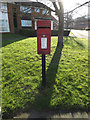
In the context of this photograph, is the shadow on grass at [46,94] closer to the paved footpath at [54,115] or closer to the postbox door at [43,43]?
the paved footpath at [54,115]

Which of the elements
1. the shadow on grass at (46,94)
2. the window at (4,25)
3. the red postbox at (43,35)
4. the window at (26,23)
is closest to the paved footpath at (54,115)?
the shadow on grass at (46,94)

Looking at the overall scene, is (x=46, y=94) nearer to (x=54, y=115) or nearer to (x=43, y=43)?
(x=54, y=115)

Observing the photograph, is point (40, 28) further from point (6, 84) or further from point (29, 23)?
point (29, 23)

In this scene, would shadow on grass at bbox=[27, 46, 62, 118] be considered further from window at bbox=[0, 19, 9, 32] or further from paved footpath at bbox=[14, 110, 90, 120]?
window at bbox=[0, 19, 9, 32]

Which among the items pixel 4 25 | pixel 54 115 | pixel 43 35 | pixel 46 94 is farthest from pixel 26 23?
pixel 54 115

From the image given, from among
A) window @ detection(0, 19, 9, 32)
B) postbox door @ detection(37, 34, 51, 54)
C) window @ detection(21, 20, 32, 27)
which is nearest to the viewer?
postbox door @ detection(37, 34, 51, 54)

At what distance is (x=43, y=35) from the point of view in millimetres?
2320

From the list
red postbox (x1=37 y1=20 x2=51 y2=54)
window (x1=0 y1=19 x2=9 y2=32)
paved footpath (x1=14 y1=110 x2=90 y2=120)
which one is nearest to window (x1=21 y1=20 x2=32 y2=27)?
window (x1=0 y1=19 x2=9 y2=32)

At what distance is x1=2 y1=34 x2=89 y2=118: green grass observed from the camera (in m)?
2.21

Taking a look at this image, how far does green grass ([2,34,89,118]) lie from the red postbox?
3.72 feet

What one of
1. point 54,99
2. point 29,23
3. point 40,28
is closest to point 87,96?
point 54,99

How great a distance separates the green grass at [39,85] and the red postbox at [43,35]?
113 cm

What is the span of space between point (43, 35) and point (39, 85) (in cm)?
151

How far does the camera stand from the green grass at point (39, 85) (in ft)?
7.25
